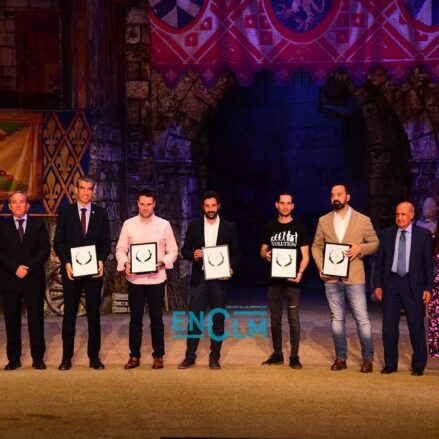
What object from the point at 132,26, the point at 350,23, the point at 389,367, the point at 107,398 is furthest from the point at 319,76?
the point at 107,398

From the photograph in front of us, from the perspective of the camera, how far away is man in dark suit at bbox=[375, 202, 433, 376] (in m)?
8.32

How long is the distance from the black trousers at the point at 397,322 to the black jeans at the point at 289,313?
81 centimetres

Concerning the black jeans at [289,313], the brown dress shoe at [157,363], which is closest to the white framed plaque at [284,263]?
the black jeans at [289,313]

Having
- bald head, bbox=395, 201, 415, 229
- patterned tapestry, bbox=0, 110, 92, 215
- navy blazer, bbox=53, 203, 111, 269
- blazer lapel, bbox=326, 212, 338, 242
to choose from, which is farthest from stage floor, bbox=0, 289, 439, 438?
patterned tapestry, bbox=0, 110, 92, 215

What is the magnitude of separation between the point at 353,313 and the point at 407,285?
0.56 metres

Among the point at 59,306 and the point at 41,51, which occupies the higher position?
the point at 41,51

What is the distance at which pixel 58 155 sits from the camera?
1241cm

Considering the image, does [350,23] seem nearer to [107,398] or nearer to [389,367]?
[389,367]

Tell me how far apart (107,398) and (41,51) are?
9036mm

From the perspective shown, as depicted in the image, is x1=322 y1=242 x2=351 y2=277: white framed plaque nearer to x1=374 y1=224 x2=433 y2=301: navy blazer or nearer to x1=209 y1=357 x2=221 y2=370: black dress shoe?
x1=374 y1=224 x2=433 y2=301: navy blazer

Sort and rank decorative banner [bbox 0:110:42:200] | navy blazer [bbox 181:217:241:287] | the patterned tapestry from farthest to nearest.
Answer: the patterned tapestry → decorative banner [bbox 0:110:42:200] → navy blazer [bbox 181:217:241:287]

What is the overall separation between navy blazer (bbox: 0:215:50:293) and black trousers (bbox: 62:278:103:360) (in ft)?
0.91

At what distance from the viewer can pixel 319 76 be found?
42.4 ft

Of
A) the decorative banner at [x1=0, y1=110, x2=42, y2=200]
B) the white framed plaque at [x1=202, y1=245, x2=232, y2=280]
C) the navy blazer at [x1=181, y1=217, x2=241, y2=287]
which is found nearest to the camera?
the white framed plaque at [x1=202, y1=245, x2=232, y2=280]
